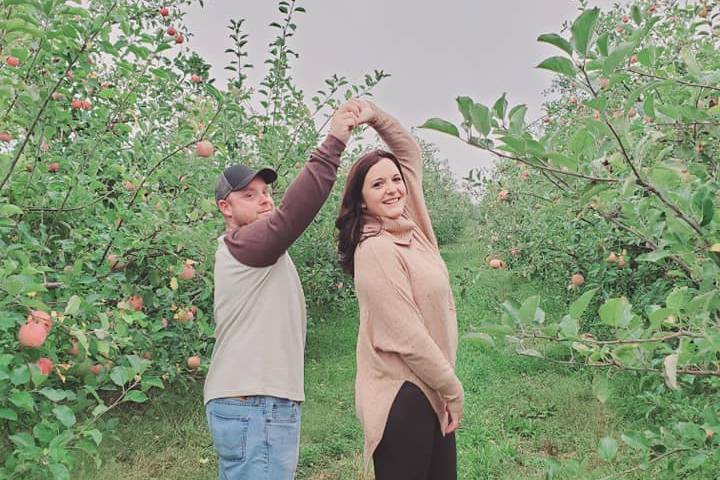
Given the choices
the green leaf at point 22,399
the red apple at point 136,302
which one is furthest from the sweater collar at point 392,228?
the green leaf at point 22,399

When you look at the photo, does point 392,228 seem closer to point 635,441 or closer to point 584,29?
point 635,441

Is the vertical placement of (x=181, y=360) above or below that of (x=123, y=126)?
below

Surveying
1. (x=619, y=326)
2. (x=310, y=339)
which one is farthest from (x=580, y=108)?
(x=619, y=326)

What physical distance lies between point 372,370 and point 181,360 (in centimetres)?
208

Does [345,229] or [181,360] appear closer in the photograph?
[345,229]

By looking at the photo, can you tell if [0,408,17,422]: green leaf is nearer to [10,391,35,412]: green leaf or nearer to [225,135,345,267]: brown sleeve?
[10,391,35,412]: green leaf

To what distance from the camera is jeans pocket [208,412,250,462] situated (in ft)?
Result: 5.93

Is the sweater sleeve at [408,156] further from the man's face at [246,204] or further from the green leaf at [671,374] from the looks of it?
the green leaf at [671,374]

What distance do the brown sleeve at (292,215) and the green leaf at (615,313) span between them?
83 cm

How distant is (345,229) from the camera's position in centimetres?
210

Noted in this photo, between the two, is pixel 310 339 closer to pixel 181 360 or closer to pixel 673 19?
pixel 181 360

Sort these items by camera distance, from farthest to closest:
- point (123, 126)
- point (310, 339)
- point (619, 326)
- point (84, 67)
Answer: point (310, 339) → point (123, 126) → point (84, 67) → point (619, 326)

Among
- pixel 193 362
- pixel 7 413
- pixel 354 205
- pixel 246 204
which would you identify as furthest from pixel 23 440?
pixel 193 362

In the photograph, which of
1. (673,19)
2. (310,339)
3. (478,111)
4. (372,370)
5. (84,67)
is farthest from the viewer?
(310,339)
